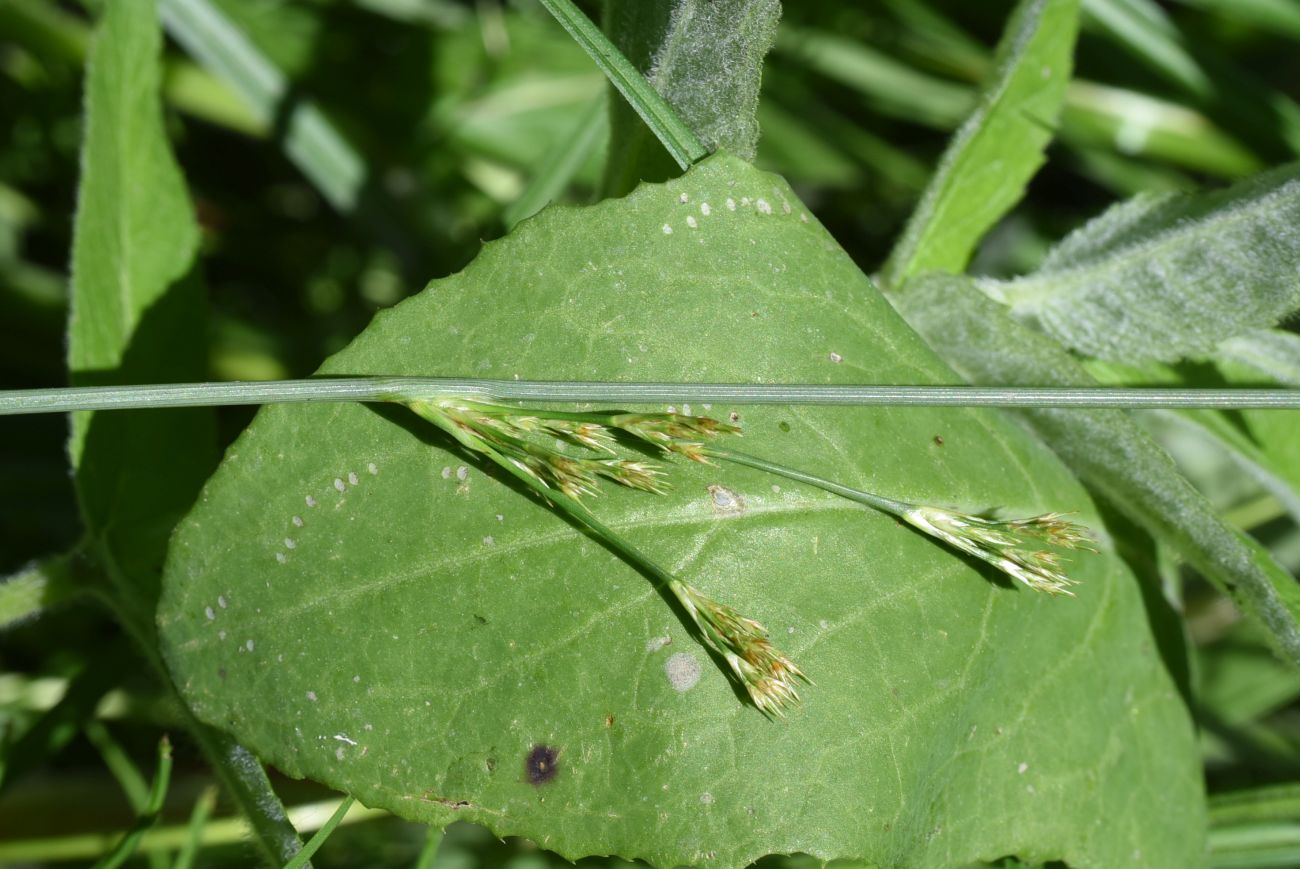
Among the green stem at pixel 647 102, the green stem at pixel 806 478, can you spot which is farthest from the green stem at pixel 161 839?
the green stem at pixel 647 102

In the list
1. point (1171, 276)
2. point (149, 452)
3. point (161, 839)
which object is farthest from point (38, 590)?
point (1171, 276)

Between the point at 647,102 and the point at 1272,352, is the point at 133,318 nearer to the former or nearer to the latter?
the point at 647,102

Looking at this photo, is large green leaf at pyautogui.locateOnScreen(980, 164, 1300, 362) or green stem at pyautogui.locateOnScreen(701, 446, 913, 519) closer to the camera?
green stem at pyautogui.locateOnScreen(701, 446, 913, 519)

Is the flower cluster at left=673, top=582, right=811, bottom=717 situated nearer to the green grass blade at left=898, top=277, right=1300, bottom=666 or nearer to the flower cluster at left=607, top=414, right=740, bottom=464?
the flower cluster at left=607, top=414, right=740, bottom=464

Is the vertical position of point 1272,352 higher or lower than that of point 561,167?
higher

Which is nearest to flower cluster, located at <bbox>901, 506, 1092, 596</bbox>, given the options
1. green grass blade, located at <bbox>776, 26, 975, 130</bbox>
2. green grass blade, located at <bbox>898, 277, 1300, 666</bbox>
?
green grass blade, located at <bbox>898, 277, 1300, 666</bbox>
